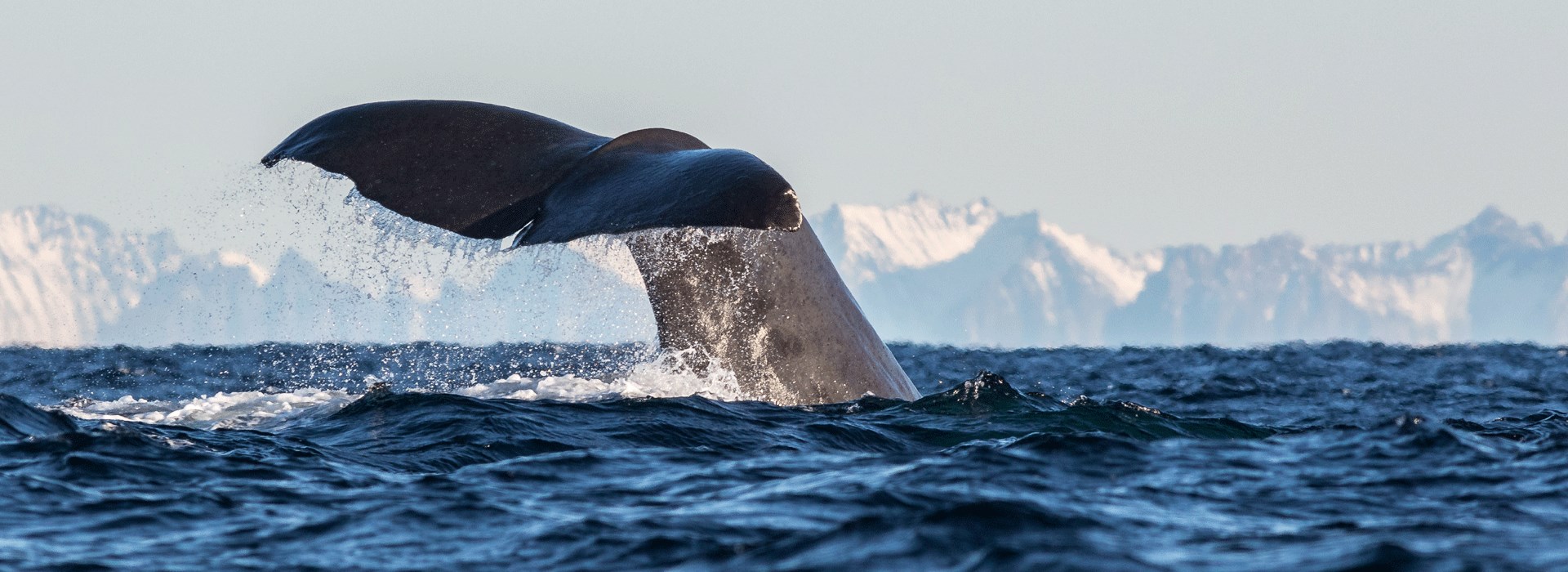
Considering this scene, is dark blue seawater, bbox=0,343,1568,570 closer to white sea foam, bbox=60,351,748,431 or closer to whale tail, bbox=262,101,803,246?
white sea foam, bbox=60,351,748,431

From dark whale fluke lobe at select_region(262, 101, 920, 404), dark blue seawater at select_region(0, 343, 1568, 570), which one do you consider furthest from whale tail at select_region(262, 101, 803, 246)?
dark blue seawater at select_region(0, 343, 1568, 570)

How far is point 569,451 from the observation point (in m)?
8.45

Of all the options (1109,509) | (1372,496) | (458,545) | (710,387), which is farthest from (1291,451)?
(458,545)

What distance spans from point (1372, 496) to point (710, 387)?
367 centimetres

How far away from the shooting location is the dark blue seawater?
5934 millimetres

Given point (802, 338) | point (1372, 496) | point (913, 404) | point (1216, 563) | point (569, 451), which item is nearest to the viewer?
point (1216, 563)

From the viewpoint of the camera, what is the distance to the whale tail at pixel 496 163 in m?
7.76

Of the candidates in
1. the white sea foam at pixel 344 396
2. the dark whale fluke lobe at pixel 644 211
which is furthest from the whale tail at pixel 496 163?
the white sea foam at pixel 344 396

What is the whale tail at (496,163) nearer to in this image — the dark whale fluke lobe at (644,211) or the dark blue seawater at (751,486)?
the dark whale fluke lobe at (644,211)

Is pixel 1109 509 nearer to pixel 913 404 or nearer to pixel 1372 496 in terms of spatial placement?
pixel 1372 496

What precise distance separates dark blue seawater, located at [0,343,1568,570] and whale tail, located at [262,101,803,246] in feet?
3.90

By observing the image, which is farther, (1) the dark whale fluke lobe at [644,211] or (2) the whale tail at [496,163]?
(1) the dark whale fluke lobe at [644,211]

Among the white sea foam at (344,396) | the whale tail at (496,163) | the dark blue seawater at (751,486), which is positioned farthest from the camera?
the white sea foam at (344,396)

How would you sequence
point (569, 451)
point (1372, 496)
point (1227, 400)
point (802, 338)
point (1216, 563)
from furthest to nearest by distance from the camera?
point (1227, 400) → point (802, 338) → point (569, 451) → point (1372, 496) → point (1216, 563)
